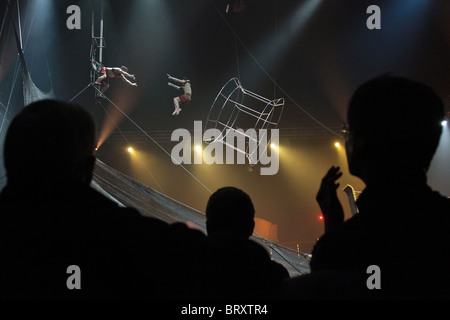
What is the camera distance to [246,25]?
7000mm

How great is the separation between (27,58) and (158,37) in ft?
9.30

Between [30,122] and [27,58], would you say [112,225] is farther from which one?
[27,58]

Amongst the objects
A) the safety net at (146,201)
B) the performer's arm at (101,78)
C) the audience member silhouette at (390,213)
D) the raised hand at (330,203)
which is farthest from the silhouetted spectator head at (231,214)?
the performer's arm at (101,78)

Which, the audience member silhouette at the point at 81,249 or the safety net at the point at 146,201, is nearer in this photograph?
the audience member silhouette at the point at 81,249

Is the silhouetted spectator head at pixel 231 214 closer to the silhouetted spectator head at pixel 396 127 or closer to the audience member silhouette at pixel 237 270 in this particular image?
the audience member silhouette at pixel 237 270

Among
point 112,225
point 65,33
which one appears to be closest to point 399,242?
point 112,225

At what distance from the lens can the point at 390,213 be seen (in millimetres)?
709

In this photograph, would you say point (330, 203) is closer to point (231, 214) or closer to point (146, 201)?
point (231, 214)

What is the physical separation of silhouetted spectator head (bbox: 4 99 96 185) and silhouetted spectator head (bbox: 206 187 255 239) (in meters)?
0.54

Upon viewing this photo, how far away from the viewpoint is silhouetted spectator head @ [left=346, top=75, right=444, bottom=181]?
75 cm

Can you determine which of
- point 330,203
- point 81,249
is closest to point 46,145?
point 81,249

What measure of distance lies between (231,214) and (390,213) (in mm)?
586

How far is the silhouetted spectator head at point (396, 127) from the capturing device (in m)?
0.75

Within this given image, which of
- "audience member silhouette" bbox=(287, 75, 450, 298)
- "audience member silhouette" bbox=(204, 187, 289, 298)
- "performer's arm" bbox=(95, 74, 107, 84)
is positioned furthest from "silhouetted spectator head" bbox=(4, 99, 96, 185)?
"performer's arm" bbox=(95, 74, 107, 84)
